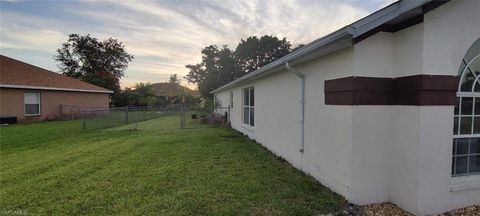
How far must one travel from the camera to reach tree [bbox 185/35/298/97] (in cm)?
3581

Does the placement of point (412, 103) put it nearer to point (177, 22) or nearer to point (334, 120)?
point (334, 120)

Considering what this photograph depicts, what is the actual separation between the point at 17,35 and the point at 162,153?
11676 mm

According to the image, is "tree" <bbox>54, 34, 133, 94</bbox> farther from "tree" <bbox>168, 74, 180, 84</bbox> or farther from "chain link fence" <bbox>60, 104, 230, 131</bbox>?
"tree" <bbox>168, 74, 180, 84</bbox>

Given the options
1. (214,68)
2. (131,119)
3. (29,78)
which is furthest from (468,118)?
(214,68)

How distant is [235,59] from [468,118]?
34.7 m

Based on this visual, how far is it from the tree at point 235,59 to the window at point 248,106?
23.8 m

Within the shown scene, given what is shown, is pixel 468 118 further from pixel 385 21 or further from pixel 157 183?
pixel 157 183

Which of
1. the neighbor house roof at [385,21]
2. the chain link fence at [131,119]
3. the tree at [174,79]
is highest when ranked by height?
the tree at [174,79]

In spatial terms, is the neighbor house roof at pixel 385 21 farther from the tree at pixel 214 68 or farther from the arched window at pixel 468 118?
the tree at pixel 214 68

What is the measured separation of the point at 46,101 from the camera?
721 inches

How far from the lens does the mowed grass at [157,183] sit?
3734 millimetres

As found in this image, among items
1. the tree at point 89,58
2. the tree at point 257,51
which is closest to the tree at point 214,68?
the tree at point 257,51

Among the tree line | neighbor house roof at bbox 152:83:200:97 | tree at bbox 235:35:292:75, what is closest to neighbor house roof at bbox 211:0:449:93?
the tree line

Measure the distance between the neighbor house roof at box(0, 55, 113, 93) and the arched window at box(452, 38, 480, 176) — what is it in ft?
68.8
